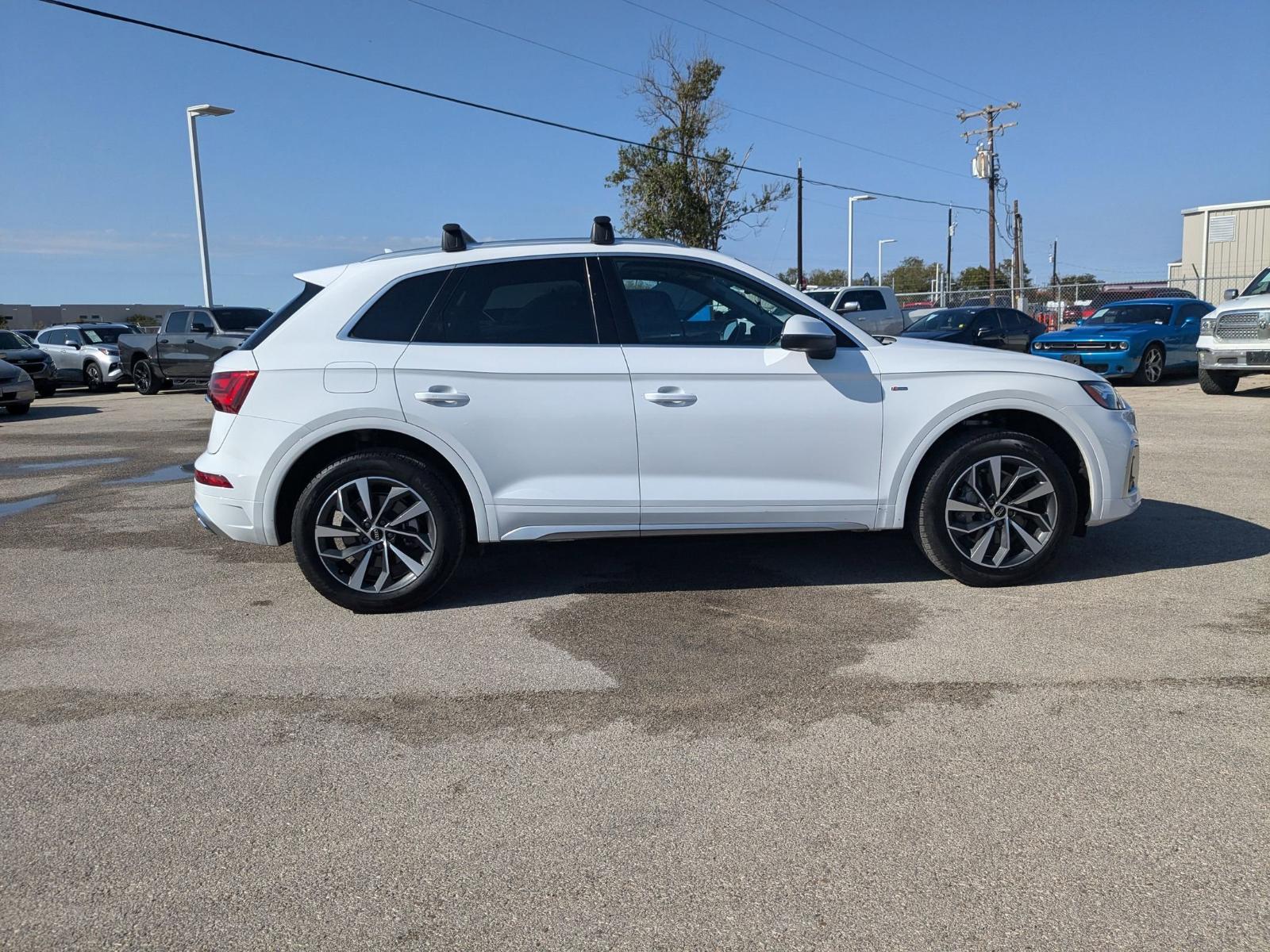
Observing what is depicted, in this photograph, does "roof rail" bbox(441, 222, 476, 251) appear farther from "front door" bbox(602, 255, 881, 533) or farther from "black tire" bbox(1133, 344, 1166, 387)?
"black tire" bbox(1133, 344, 1166, 387)

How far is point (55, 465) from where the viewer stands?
10953 mm

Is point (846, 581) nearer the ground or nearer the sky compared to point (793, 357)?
nearer the ground

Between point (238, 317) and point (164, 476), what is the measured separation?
39.6 ft

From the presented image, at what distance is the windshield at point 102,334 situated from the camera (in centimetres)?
2506

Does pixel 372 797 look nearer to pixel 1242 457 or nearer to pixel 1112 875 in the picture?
pixel 1112 875

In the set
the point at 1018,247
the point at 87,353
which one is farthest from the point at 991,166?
the point at 87,353

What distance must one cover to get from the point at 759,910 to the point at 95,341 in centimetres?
2674

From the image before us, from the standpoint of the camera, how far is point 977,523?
515 centimetres

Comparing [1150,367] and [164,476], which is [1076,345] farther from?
[164,476]

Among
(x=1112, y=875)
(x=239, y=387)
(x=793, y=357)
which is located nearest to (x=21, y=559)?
(x=239, y=387)

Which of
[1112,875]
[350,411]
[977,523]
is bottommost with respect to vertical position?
[1112,875]

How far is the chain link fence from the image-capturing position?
2847 centimetres

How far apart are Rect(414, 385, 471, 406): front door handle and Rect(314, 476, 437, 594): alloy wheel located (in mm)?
424

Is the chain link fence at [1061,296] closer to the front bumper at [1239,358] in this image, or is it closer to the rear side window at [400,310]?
the front bumper at [1239,358]
